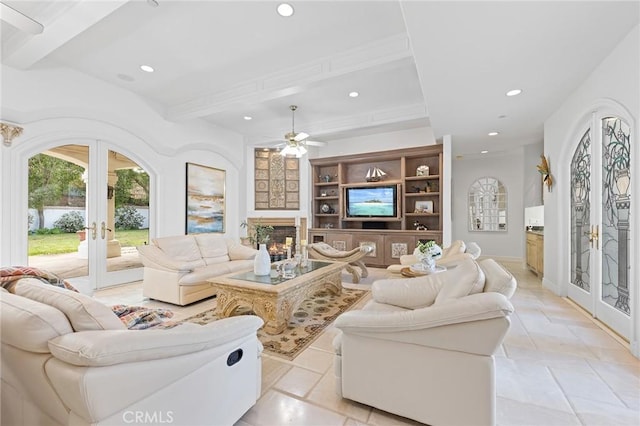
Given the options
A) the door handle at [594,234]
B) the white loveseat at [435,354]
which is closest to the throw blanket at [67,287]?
the white loveseat at [435,354]

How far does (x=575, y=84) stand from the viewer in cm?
316

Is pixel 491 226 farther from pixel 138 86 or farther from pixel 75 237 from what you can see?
pixel 75 237

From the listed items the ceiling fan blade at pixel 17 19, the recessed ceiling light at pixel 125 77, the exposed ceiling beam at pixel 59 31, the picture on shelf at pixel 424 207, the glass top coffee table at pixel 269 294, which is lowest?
the glass top coffee table at pixel 269 294

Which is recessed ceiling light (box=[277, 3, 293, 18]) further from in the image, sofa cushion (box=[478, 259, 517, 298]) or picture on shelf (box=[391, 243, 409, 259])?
picture on shelf (box=[391, 243, 409, 259])

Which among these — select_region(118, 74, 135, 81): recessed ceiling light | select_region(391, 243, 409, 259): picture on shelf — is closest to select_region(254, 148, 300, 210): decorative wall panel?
select_region(391, 243, 409, 259): picture on shelf

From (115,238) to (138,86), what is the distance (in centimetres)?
248

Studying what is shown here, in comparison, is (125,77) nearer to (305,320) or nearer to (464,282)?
(305,320)

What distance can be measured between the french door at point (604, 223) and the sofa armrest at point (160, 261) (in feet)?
14.8

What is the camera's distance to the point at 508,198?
7.01m

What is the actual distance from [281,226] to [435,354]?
5809 millimetres

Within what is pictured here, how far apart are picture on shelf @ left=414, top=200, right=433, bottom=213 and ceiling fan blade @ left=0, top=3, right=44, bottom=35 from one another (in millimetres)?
6112

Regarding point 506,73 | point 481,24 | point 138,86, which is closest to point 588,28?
point 506,73

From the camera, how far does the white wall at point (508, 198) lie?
689 cm

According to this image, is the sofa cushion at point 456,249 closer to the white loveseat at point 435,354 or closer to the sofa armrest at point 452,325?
the white loveseat at point 435,354
